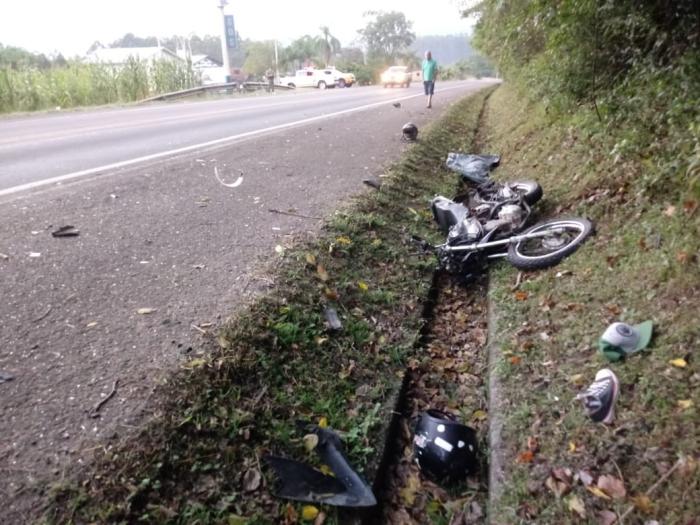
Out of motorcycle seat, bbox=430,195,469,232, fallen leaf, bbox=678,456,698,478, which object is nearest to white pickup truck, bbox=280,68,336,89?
motorcycle seat, bbox=430,195,469,232

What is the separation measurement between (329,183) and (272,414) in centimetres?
422

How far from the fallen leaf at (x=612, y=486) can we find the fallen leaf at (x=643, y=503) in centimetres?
6

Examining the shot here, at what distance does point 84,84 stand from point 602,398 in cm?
2119

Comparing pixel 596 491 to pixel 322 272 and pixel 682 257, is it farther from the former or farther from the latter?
pixel 322 272

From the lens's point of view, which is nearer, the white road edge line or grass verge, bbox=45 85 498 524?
grass verge, bbox=45 85 498 524

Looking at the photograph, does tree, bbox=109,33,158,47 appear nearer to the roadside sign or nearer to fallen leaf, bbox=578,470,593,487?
the roadside sign

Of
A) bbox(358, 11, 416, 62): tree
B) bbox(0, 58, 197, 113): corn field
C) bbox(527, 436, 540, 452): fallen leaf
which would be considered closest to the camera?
bbox(527, 436, 540, 452): fallen leaf

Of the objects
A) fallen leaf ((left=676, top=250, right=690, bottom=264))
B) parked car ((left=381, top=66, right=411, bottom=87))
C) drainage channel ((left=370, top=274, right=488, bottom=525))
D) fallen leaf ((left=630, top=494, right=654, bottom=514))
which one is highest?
parked car ((left=381, top=66, right=411, bottom=87))

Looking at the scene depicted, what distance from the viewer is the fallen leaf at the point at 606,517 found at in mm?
2326

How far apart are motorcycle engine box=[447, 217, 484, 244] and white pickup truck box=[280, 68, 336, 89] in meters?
37.1

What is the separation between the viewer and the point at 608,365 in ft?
9.96

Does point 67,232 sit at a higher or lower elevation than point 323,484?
higher

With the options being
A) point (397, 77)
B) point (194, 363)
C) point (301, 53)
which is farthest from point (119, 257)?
point (301, 53)

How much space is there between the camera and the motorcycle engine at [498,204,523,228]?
4992 millimetres
